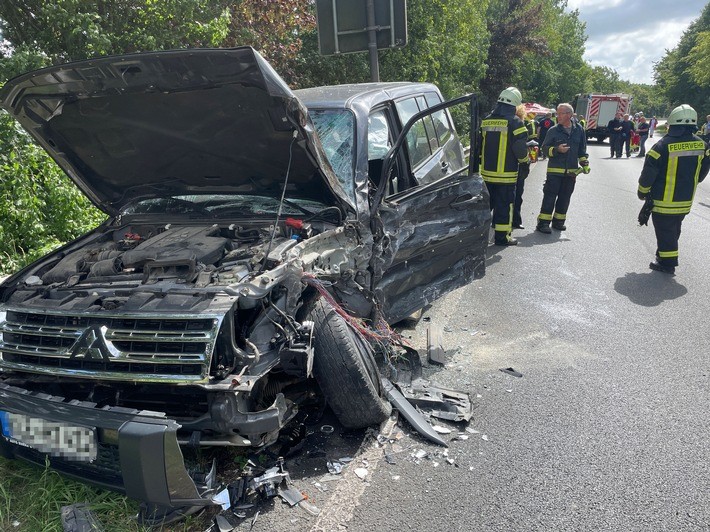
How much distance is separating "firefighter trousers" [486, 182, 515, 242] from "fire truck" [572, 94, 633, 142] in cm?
2717

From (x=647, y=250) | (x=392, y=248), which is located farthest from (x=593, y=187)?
(x=392, y=248)

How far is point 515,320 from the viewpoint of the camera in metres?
4.92

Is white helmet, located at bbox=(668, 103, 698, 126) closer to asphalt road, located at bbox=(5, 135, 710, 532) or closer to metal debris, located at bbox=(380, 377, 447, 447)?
asphalt road, located at bbox=(5, 135, 710, 532)

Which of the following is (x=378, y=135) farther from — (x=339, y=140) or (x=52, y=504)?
(x=52, y=504)

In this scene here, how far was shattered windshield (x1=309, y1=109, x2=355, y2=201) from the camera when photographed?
11.8ft

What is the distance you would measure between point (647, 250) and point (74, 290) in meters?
6.84

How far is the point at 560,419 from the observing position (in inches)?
133

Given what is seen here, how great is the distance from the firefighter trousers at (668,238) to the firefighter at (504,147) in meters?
1.69

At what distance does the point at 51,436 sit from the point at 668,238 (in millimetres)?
6252

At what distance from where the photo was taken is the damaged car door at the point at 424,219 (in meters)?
3.74

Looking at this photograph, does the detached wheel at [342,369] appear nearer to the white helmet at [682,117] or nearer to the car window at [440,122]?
the car window at [440,122]

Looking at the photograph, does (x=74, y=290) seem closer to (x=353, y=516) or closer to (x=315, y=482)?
(x=315, y=482)

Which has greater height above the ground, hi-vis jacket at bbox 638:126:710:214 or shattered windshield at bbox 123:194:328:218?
shattered windshield at bbox 123:194:328:218

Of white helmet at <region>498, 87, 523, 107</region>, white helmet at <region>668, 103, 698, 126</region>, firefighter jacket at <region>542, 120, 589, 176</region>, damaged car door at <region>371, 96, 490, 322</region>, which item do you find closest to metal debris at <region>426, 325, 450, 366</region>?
damaged car door at <region>371, 96, 490, 322</region>
